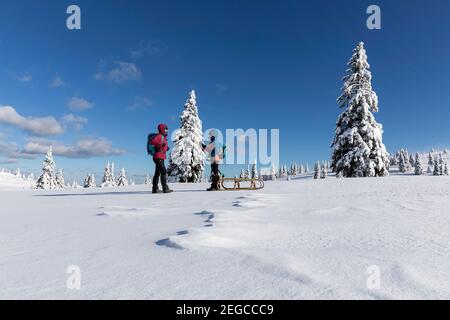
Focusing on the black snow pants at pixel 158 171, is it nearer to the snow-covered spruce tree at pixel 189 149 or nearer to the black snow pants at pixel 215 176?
the black snow pants at pixel 215 176

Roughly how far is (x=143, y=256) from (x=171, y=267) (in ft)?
1.67

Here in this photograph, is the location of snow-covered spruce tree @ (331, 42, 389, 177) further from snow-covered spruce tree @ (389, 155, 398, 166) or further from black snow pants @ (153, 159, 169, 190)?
snow-covered spruce tree @ (389, 155, 398, 166)

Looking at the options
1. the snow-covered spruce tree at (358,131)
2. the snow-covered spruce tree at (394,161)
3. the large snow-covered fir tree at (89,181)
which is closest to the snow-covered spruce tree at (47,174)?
the large snow-covered fir tree at (89,181)

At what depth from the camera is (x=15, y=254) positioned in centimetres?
310

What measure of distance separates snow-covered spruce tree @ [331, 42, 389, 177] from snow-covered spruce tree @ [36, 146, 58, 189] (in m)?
51.5

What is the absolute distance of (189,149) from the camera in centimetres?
3175

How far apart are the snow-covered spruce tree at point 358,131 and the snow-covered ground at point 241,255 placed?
1987 cm

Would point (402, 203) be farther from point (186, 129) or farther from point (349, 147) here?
point (186, 129)

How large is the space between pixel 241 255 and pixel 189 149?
2952 cm

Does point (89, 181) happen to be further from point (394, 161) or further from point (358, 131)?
point (394, 161)

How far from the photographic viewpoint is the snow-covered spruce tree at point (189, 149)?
31.5 metres

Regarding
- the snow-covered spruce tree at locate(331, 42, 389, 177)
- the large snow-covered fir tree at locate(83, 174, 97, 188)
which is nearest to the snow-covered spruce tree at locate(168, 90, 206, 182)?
the snow-covered spruce tree at locate(331, 42, 389, 177)

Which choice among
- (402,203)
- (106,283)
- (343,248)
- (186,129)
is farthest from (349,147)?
(106,283)

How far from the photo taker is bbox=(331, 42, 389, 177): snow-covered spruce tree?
23.1 metres
